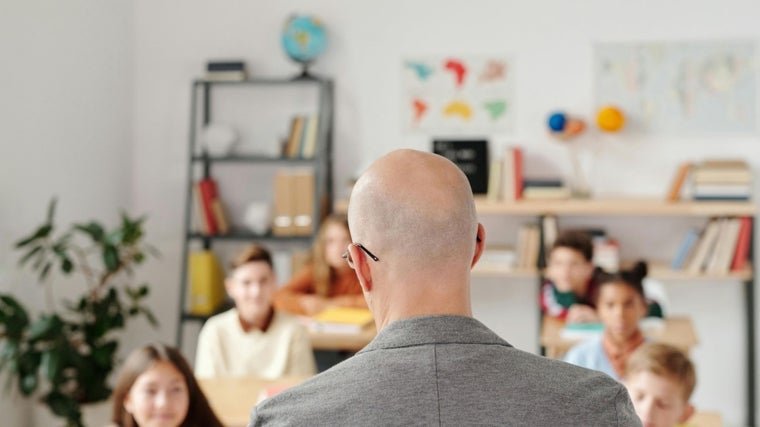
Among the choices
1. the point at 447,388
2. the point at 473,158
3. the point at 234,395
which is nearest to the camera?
the point at 447,388

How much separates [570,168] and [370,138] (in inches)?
43.1

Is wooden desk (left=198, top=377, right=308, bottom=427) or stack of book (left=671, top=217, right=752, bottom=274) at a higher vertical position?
stack of book (left=671, top=217, right=752, bottom=274)

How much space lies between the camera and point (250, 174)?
598cm

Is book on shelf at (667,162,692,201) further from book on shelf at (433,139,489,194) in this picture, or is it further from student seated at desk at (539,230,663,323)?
book on shelf at (433,139,489,194)

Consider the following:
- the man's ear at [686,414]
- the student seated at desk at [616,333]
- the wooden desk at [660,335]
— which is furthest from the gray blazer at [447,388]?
the wooden desk at [660,335]

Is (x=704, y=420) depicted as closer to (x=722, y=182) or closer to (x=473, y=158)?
(x=722, y=182)

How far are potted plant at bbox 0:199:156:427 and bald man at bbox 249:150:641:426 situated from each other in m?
3.30

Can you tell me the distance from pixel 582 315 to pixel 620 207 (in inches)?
36.2

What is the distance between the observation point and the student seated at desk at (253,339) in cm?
392

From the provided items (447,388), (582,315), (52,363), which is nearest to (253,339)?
(52,363)

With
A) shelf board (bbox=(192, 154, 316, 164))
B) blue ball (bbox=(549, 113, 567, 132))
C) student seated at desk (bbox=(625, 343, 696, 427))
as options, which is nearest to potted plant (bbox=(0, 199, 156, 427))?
shelf board (bbox=(192, 154, 316, 164))

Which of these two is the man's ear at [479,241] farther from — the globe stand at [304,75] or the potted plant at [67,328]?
the globe stand at [304,75]

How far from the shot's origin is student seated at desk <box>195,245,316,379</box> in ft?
12.8

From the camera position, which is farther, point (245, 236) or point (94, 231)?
point (245, 236)
